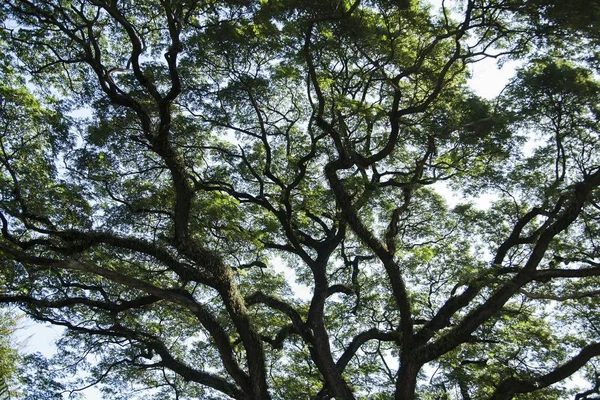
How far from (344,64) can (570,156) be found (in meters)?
4.35

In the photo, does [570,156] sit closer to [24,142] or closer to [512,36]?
[512,36]

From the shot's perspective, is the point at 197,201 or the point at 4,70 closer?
the point at 4,70

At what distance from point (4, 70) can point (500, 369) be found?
406 inches

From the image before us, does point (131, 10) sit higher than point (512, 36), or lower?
higher

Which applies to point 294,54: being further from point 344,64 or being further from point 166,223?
point 166,223

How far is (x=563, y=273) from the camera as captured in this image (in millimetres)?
7605

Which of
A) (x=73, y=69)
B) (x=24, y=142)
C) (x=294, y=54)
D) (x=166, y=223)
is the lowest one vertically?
(x=166, y=223)

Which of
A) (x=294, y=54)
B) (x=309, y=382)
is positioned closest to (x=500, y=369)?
(x=309, y=382)

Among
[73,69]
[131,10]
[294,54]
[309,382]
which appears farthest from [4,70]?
[309,382]

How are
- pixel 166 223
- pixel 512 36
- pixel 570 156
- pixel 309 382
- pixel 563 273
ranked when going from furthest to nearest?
pixel 309 382
pixel 166 223
pixel 570 156
pixel 512 36
pixel 563 273

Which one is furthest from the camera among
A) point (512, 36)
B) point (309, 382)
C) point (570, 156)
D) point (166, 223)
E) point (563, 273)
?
point (309, 382)

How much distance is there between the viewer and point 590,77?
27.1ft

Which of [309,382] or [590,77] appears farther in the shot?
[309,382]

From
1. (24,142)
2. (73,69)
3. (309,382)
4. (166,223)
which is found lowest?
(309,382)
